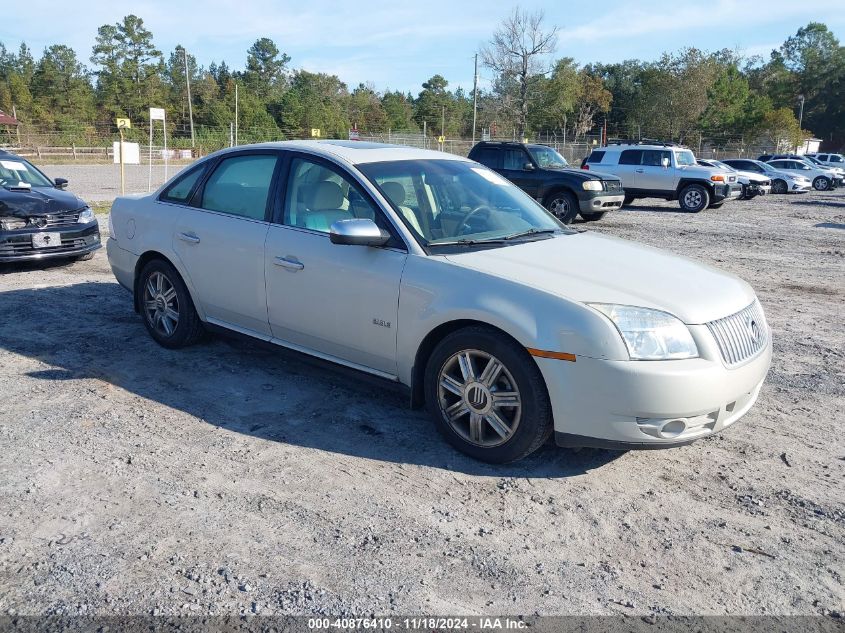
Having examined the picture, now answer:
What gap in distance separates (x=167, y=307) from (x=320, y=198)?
1.84 m

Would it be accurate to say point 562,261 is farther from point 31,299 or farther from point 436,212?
point 31,299

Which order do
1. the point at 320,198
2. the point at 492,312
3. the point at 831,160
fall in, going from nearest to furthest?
1. the point at 492,312
2. the point at 320,198
3. the point at 831,160

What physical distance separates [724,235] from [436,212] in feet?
40.6

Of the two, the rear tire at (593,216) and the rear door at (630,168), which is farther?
the rear door at (630,168)

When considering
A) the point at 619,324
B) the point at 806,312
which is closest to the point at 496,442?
the point at 619,324

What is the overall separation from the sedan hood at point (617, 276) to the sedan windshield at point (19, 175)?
818 cm

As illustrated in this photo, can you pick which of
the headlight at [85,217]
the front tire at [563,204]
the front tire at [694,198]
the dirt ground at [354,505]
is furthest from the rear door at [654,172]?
the dirt ground at [354,505]

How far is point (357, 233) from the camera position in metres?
4.16

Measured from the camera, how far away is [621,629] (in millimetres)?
2721

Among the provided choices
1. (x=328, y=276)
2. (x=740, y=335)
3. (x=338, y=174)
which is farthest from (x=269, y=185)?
(x=740, y=335)

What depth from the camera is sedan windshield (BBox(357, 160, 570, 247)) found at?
14.7ft

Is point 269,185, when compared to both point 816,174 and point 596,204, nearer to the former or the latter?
point 596,204

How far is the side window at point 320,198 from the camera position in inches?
182

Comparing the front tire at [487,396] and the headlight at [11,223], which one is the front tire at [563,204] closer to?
the headlight at [11,223]
